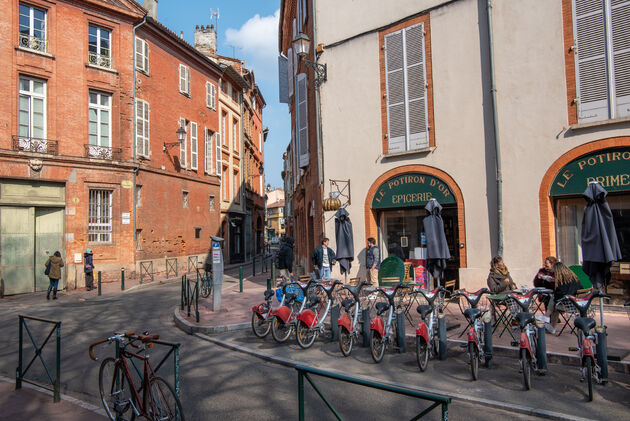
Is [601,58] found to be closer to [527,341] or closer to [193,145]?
[527,341]

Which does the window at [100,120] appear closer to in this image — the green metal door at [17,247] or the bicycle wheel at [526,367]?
the green metal door at [17,247]

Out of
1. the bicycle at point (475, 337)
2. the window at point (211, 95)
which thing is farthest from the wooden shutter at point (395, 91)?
the window at point (211, 95)

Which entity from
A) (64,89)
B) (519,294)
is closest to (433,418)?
(519,294)

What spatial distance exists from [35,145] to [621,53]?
62.2ft

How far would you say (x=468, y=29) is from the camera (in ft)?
37.3

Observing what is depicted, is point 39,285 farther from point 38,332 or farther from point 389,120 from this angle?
point 389,120

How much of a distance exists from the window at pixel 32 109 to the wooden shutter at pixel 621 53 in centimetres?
1890

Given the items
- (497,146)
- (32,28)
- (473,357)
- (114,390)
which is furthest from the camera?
(32,28)

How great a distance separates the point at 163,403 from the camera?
13.0ft

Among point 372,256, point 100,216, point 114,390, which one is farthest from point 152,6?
point 114,390

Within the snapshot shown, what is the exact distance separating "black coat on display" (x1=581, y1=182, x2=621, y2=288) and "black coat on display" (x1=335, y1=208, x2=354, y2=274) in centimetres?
579

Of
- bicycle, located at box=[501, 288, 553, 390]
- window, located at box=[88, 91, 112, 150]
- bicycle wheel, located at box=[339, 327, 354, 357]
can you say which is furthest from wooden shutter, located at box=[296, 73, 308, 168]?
bicycle, located at box=[501, 288, 553, 390]

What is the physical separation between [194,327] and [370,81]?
8257 mm

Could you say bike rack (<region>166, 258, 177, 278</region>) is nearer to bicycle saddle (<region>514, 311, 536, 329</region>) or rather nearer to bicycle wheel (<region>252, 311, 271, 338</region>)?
bicycle wheel (<region>252, 311, 271, 338</region>)
